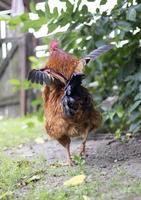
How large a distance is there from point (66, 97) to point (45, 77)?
244 mm

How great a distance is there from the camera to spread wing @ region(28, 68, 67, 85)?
4.28m

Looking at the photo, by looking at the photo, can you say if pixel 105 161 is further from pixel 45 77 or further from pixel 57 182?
pixel 45 77

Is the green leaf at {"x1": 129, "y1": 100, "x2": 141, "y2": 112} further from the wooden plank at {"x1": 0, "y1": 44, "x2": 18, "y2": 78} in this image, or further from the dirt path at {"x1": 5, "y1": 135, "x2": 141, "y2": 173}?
the wooden plank at {"x1": 0, "y1": 44, "x2": 18, "y2": 78}

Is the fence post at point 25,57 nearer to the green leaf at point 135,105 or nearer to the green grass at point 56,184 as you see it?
the green leaf at point 135,105

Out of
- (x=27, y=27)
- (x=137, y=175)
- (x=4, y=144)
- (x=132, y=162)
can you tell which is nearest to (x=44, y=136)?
(x=4, y=144)

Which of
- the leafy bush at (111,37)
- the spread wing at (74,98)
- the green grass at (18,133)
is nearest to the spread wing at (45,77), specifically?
the spread wing at (74,98)

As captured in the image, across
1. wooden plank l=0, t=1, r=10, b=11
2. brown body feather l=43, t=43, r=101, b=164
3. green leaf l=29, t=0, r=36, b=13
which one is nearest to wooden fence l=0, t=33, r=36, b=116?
green leaf l=29, t=0, r=36, b=13

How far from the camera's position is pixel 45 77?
4336 millimetres

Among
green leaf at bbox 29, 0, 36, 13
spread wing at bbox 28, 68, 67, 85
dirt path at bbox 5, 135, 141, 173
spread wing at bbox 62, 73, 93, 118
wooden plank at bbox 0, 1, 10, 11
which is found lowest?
dirt path at bbox 5, 135, 141, 173

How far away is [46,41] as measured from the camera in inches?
231

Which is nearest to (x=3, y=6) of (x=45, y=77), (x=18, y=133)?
(x=45, y=77)

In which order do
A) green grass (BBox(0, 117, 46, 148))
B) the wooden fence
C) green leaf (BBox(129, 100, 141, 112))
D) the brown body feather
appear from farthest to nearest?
1. the wooden fence
2. green grass (BBox(0, 117, 46, 148))
3. green leaf (BBox(129, 100, 141, 112))
4. the brown body feather

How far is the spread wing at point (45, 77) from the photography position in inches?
169

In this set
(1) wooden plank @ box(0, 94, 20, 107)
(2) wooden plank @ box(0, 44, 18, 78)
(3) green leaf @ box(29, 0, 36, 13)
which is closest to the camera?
(3) green leaf @ box(29, 0, 36, 13)
